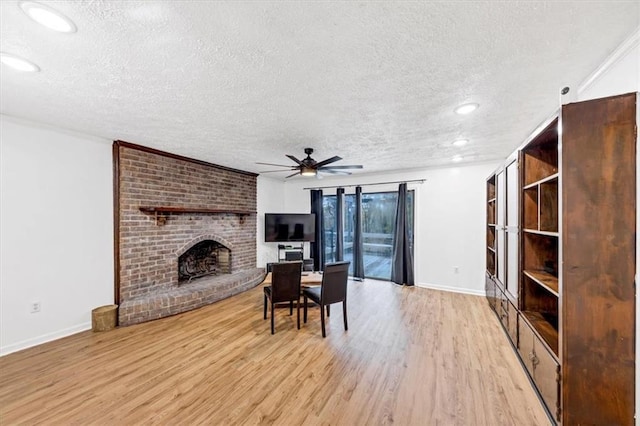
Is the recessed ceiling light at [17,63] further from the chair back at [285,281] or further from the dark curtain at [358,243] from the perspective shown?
the dark curtain at [358,243]

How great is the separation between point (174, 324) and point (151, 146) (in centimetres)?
250

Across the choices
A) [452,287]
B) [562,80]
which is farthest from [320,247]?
[562,80]

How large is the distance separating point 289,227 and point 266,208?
2.79 feet

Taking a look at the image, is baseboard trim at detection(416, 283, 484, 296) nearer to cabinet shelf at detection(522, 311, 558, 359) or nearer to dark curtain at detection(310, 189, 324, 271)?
dark curtain at detection(310, 189, 324, 271)

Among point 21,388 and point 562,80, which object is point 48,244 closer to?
point 21,388

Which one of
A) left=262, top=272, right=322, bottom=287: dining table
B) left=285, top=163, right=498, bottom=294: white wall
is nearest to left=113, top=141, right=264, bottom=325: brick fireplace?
left=262, top=272, right=322, bottom=287: dining table

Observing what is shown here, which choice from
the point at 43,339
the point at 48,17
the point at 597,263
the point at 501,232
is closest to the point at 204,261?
the point at 43,339

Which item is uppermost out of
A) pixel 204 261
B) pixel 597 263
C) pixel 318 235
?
pixel 597 263

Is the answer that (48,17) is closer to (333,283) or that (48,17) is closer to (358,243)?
(333,283)

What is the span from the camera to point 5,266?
102 inches

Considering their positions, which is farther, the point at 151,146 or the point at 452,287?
the point at 452,287

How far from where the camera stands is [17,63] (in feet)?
5.37

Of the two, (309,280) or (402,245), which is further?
(402,245)

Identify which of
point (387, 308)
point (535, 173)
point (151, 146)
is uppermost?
point (151, 146)
